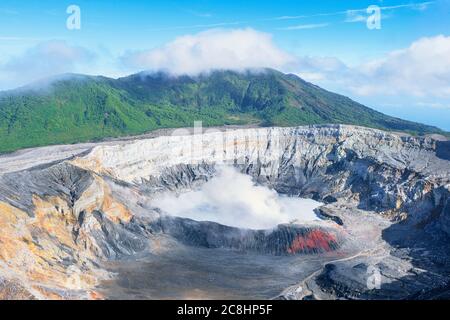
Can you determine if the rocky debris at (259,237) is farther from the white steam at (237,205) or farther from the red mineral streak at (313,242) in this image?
the white steam at (237,205)

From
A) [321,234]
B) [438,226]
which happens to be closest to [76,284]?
[321,234]

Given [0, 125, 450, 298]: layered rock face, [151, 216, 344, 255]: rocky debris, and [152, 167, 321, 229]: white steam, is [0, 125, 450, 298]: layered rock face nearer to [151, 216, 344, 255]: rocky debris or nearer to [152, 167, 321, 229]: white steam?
[151, 216, 344, 255]: rocky debris

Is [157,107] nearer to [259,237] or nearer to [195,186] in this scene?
[195,186]

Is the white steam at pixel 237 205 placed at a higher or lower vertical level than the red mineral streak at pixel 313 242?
higher

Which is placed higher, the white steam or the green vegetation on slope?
the green vegetation on slope

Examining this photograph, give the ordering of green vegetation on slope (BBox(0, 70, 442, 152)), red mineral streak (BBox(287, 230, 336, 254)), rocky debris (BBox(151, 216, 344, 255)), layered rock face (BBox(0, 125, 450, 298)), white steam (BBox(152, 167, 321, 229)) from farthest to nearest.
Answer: green vegetation on slope (BBox(0, 70, 442, 152)) → white steam (BBox(152, 167, 321, 229)) → rocky debris (BBox(151, 216, 344, 255)) → red mineral streak (BBox(287, 230, 336, 254)) → layered rock face (BBox(0, 125, 450, 298))

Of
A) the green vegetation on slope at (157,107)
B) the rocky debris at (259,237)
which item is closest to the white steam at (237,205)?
the rocky debris at (259,237)

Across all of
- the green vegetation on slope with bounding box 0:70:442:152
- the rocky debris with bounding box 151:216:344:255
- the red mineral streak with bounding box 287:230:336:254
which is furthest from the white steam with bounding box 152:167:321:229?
the green vegetation on slope with bounding box 0:70:442:152
